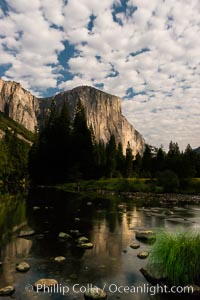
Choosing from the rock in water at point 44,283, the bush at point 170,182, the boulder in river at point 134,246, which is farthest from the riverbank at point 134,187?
the rock in water at point 44,283

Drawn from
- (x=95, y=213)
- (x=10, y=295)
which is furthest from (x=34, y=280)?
(x=95, y=213)

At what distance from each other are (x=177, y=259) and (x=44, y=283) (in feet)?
16.3

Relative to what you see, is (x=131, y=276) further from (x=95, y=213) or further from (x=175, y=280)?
(x=95, y=213)

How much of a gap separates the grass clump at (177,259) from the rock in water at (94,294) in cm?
258

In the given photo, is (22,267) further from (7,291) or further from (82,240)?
(82,240)

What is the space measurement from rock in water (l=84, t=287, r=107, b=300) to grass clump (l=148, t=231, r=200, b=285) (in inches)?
102

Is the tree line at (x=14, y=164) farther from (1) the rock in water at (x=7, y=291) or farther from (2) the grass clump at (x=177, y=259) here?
(2) the grass clump at (x=177, y=259)

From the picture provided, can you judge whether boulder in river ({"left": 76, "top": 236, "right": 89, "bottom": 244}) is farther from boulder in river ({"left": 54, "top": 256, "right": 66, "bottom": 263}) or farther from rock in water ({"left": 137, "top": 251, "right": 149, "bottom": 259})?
Result: rock in water ({"left": 137, "top": 251, "right": 149, "bottom": 259})

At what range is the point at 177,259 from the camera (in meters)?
11.9

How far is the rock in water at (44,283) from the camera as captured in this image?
11837mm

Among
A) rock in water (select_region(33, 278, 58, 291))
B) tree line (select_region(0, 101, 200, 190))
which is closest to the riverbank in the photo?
tree line (select_region(0, 101, 200, 190))

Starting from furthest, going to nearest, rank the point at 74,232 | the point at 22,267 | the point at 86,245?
the point at 74,232
the point at 86,245
the point at 22,267

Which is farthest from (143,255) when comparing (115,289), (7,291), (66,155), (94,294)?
(66,155)

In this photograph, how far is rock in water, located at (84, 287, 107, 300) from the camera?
11.0 metres
